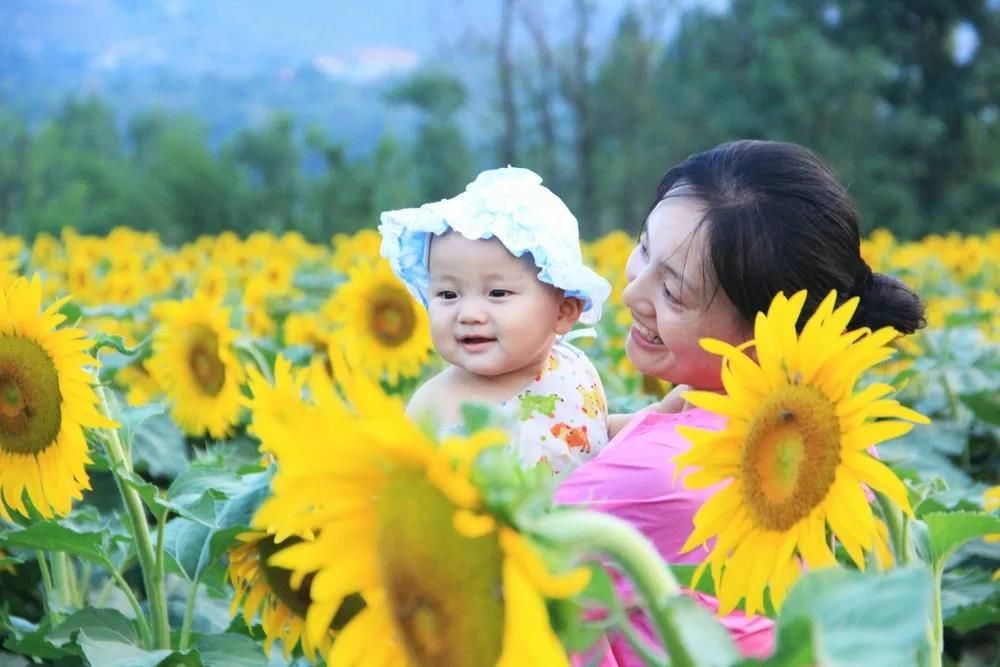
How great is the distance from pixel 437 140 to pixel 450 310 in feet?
80.2

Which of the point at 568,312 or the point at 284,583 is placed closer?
the point at 284,583

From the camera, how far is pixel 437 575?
0.91 meters

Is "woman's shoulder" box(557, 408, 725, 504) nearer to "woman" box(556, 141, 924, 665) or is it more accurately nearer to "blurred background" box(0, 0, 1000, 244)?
"woman" box(556, 141, 924, 665)

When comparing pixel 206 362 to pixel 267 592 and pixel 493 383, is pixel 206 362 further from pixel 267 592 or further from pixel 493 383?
pixel 267 592

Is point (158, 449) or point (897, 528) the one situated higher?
point (897, 528)

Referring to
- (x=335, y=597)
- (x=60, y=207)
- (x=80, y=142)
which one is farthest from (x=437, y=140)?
(x=335, y=597)

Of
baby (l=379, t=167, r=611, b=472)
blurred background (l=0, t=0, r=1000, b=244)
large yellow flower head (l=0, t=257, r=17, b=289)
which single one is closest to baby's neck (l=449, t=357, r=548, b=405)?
baby (l=379, t=167, r=611, b=472)

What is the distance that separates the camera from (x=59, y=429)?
1796 mm

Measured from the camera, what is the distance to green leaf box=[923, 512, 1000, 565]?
1569 mm

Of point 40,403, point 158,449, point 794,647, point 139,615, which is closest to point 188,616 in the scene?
point 139,615

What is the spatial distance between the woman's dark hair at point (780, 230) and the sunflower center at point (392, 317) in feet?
7.05

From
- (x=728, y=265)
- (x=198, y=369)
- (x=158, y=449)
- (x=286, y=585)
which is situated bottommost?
(x=158, y=449)

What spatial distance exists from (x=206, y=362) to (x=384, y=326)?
0.57 meters

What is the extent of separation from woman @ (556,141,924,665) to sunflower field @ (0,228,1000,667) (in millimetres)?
114
